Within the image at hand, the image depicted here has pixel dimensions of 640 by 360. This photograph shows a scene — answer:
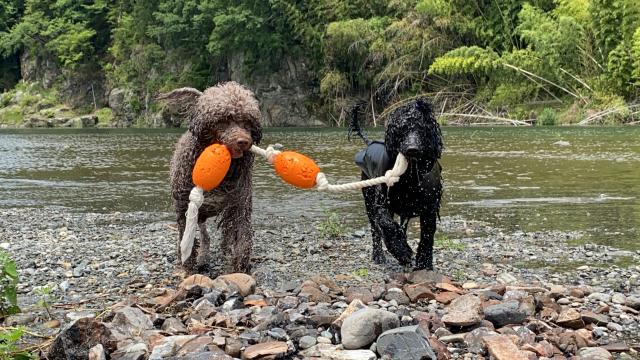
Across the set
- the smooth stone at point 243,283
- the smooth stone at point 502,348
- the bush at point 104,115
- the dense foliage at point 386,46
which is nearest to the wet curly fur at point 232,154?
the smooth stone at point 243,283

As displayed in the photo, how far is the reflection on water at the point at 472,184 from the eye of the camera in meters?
8.13

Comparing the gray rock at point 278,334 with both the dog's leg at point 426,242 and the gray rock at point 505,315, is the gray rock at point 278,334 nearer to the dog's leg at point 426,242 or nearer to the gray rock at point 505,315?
the gray rock at point 505,315

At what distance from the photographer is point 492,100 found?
106 ft

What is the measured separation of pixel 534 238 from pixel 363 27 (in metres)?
30.4

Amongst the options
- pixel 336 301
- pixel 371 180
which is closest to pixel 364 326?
pixel 336 301

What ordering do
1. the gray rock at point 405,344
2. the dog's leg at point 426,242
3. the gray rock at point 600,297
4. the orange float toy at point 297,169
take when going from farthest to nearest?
the dog's leg at point 426,242 → the orange float toy at point 297,169 → the gray rock at point 600,297 → the gray rock at point 405,344

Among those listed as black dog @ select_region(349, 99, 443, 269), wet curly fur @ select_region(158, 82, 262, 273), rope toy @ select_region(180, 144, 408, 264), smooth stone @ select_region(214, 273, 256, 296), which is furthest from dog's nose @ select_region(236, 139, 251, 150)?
black dog @ select_region(349, 99, 443, 269)

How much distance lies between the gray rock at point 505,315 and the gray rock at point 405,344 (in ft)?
2.21

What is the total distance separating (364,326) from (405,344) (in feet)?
0.88

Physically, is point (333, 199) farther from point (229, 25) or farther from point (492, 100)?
point (229, 25)

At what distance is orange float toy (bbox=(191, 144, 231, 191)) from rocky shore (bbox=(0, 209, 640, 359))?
2.54ft

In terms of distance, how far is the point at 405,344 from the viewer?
3201 millimetres

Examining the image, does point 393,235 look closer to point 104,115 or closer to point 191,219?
point 191,219

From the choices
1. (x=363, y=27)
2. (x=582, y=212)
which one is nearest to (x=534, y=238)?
(x=582, y=212)
